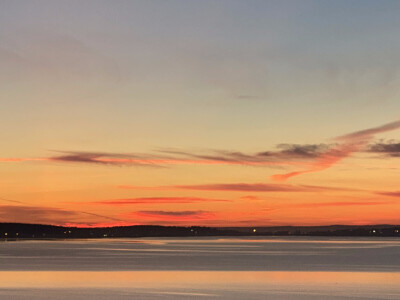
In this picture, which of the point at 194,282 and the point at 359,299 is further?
the point at 194,282

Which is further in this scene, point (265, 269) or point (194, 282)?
point (265, 269)

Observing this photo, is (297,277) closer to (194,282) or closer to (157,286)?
(194,282)

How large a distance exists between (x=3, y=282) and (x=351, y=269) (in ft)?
95.8

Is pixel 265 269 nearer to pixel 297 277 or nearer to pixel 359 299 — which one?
pixel 297 277

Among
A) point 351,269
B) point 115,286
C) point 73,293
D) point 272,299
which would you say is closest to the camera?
point 272,299

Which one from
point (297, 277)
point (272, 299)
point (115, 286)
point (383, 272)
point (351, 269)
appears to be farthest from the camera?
point (351, 269)

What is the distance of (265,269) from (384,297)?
23845 mm

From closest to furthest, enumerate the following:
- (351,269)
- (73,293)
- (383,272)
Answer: (73,293) < (383,272) < (351,269)

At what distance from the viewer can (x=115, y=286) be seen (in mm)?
45594

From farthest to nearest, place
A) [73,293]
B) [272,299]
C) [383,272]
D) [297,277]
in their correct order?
1. [383,272]
2. [297,277]
3. [73,293]
4. [272,299]

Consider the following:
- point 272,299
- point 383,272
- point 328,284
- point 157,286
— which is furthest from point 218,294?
point 383,272

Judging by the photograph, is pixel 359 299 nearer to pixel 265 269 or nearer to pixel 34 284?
pixel 34 284

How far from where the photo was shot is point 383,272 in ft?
193

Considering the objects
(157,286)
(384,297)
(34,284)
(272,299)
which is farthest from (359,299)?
(34,284)
